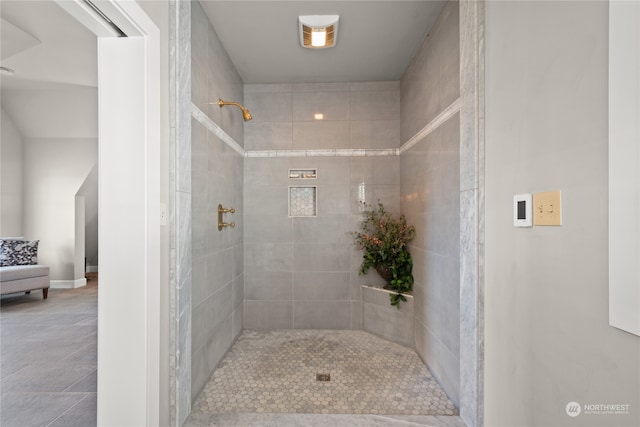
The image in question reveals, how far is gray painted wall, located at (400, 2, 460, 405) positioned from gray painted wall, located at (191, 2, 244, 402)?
1523mm

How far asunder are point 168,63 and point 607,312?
A: 200 cm

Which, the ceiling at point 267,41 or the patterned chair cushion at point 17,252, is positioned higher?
the ceiling at point 267,41

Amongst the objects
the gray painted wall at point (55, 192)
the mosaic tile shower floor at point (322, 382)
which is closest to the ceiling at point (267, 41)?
the gray painted wall at point (55, 192)

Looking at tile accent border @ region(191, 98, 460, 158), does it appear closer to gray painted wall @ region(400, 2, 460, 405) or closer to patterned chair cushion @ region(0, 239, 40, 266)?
gray painted wall @ region(400, 2, 460, 405)

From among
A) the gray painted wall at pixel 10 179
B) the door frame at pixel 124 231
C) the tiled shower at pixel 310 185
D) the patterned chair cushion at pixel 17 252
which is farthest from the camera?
the gray painted wall at pixel 10 179

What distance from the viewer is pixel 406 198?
9.11ft

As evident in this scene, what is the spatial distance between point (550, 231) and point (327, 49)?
6.95ft

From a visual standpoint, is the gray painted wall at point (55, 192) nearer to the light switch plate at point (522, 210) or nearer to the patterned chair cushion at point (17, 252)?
the patterned chair cushion at point (17, 252)

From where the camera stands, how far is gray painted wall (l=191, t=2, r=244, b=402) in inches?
72.1

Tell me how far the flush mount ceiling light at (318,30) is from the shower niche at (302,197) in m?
1.15

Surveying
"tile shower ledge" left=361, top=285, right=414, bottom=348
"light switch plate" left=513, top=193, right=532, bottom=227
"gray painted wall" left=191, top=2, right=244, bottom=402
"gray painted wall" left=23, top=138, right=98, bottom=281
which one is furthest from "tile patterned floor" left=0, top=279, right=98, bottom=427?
"light switch plate" left=513, top=193, right=532, bottom=227

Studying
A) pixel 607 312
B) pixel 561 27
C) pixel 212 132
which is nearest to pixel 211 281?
pixel 212 132

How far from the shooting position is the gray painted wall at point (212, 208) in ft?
6.01

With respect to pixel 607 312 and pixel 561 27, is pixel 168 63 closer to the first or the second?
pixel 561 27
